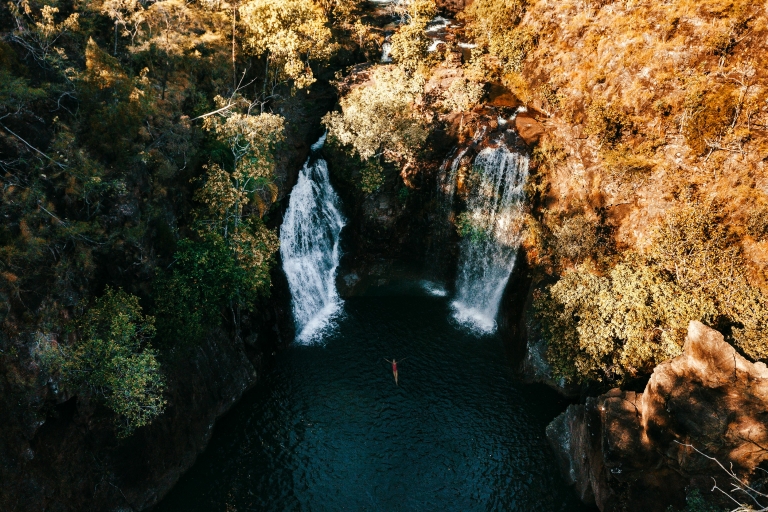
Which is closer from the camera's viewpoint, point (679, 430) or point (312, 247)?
point (679, 430)

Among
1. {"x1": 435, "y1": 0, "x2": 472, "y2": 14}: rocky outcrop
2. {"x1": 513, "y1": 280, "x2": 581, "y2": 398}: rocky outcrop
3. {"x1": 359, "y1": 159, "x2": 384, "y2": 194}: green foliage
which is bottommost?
{"x1": 513, "y1": 280, "x2": 581, "y2": 398}: rocky outcrop

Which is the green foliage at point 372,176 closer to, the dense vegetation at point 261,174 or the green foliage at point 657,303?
the dense vegetation at point 261,174

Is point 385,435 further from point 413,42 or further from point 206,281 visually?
point 413,42

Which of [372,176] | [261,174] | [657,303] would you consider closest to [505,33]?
[372,176]

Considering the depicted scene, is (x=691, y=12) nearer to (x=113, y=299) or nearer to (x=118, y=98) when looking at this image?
(x=118, y=98)

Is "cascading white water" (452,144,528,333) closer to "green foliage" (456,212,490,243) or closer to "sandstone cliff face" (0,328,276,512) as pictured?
"green foliage" (456,212,490,243)

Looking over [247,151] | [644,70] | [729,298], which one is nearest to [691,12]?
[644,70]

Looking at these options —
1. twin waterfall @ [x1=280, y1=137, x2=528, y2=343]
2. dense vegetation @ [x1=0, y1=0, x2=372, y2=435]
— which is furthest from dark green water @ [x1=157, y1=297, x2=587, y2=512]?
dense vegetation @ [x1=0, y1=0, x2=372, y2=435]
